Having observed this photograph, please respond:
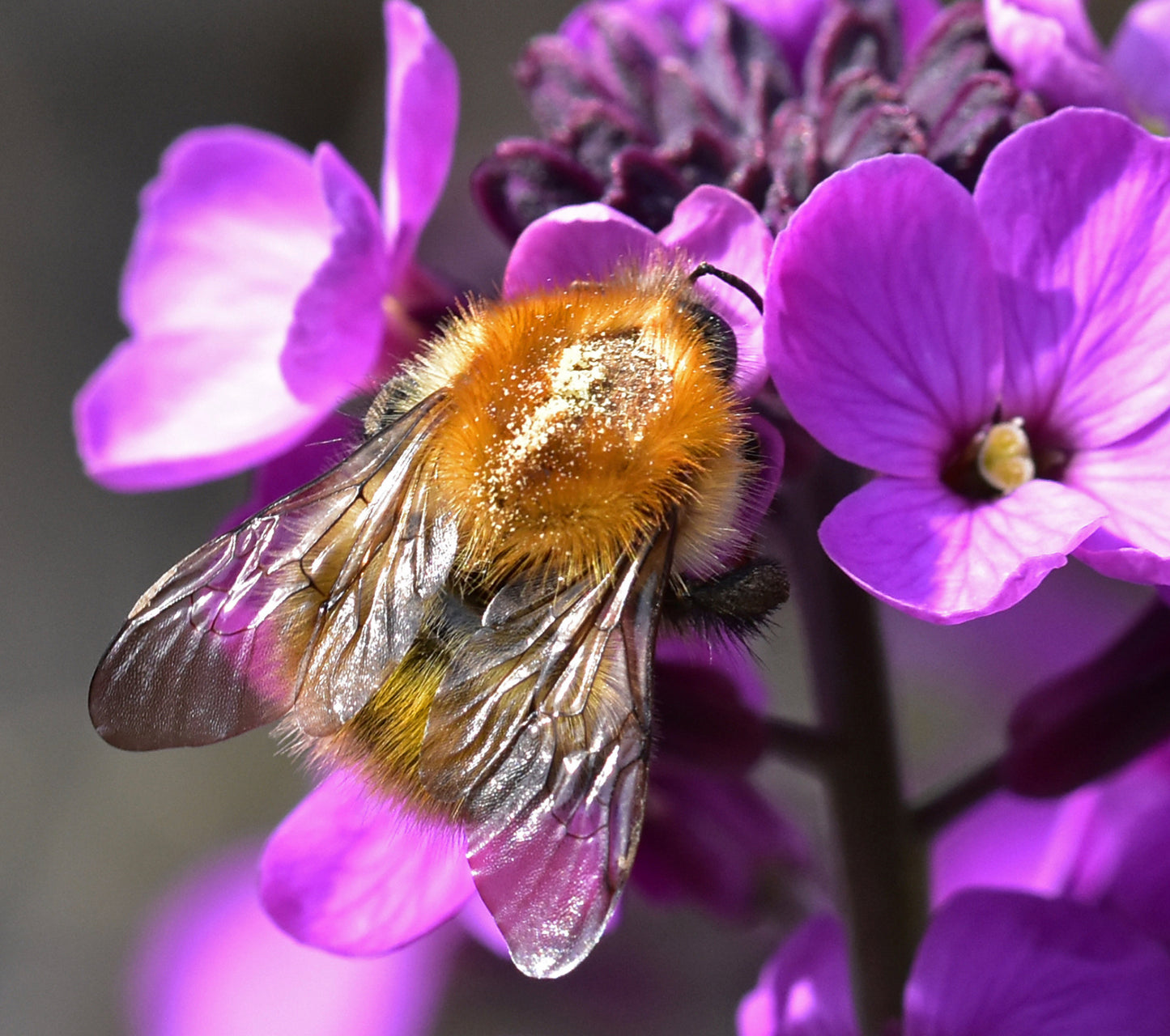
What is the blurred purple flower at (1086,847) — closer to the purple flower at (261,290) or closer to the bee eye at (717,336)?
the bee eye at (717,336)

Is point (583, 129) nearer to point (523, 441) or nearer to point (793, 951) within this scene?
point (523, 441)

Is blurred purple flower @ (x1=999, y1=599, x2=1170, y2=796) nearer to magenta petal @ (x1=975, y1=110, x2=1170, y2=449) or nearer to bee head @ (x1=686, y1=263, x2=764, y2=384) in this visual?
magenta petal @ (x1=975, y1=110, x2=1170, y2=449)

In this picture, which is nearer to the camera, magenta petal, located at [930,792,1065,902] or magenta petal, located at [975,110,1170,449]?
magenta petal, located at [975,110,1170,449]

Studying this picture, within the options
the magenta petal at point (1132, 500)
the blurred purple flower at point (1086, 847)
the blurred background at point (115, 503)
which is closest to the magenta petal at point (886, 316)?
the magenta petal at point (1132, 500)

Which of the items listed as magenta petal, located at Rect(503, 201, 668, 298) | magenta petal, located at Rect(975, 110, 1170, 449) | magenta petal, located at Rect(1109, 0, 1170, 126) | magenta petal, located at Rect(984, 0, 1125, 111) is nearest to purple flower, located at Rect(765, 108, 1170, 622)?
magenta petal, located at Rect(975, 110, 1170, 449)

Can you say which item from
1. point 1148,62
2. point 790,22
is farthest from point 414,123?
point 1148,62

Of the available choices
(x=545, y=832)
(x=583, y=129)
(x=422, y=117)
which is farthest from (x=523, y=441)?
(x=583, y=129)
